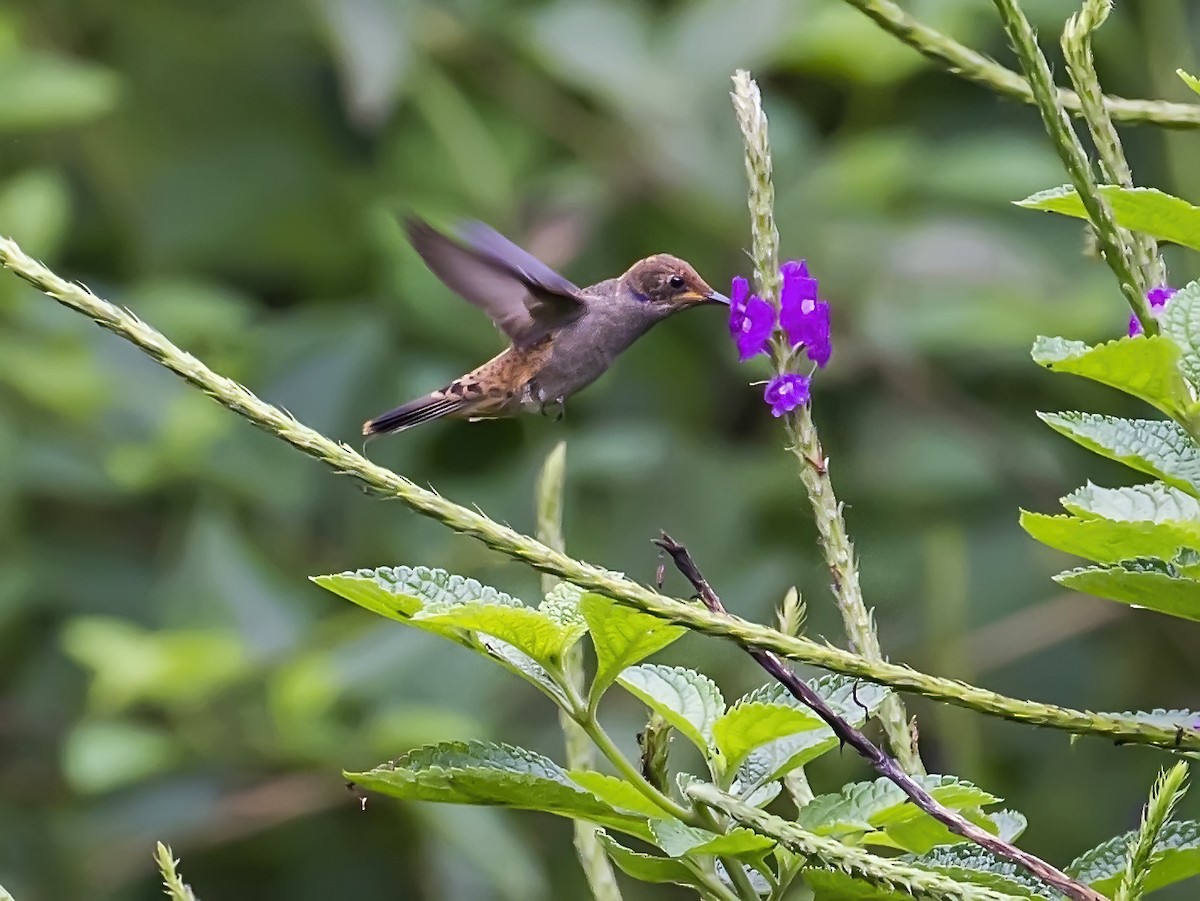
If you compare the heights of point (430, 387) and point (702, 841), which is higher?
point (430, 387)

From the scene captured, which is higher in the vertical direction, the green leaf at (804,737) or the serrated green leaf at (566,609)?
the serrated green leaf at (566,609)

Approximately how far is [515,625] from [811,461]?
264 mm

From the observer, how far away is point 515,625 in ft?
2.51

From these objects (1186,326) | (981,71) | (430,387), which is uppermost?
(430,387)

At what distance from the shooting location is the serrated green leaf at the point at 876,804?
0.75 m

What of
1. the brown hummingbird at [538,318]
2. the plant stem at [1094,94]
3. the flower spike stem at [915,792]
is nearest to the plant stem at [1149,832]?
the flower spike stem at [915,792]

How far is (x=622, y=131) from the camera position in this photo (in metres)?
3.53

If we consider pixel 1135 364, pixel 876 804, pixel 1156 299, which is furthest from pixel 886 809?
pixel 1156 299

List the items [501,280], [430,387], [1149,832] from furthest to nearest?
[430,387] → [501,280] → [1149,832]

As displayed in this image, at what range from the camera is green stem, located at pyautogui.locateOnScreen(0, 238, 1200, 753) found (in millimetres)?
731

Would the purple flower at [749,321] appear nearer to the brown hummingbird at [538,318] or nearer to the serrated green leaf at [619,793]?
the serrated green leaf at [619,793]

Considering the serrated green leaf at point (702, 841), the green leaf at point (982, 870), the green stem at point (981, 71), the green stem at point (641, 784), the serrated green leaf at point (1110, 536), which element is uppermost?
the green stem at point (981, 71)

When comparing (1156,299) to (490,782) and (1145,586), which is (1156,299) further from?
(490,782)

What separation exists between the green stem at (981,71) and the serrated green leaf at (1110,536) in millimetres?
307
